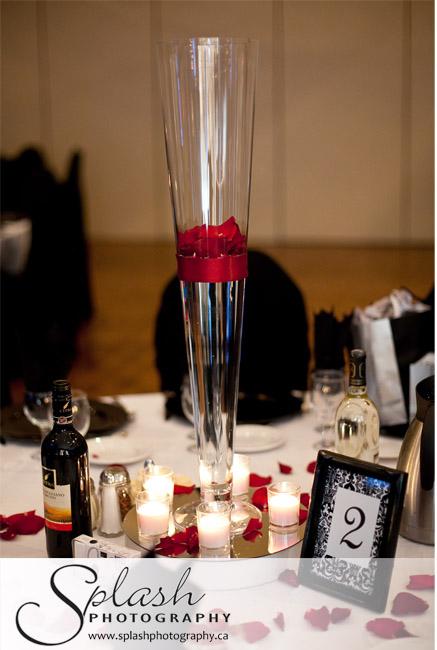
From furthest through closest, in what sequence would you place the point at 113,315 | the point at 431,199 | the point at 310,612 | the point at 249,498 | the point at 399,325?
the point at 431,199
the point at 113,315
the point at 399,325
the point at 249,498
the point at 310,612

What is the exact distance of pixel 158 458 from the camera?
166 cm

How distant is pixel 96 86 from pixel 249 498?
21.4 ft

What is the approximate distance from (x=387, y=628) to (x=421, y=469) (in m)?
0.26

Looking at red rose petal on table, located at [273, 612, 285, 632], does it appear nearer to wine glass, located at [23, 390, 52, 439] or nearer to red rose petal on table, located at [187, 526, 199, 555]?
red rose petal on table, located at [187, 526, 199, 555]

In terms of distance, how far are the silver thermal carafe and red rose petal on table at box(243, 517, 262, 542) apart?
219 mm

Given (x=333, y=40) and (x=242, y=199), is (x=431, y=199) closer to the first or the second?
(x=333, y=40)

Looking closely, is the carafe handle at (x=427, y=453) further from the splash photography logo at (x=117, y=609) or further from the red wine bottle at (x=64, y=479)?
the red wine bottle at (x=64, y=479)

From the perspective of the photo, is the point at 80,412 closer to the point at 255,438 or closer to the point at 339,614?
the point at 255,438

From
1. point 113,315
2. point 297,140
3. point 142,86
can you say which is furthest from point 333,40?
point 113,315

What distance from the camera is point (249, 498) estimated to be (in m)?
1.42

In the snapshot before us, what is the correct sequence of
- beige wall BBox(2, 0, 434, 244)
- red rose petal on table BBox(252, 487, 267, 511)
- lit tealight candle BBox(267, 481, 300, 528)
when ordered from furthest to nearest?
beige wall BBox(2, 0, 434, 244) < red rose petal on table BBox(252, 487, 267, 511) < lit tealight candle BBox(267, 481, 300, 528)

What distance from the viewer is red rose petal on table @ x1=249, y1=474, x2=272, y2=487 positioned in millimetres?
1507

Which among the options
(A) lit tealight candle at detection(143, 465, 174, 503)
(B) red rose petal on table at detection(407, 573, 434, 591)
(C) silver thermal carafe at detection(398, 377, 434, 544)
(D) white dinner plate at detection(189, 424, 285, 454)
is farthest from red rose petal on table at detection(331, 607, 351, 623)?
(D) white dinner plate at detection(189, 424, 285, 454)

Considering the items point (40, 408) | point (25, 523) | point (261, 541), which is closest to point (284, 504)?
point (261, 541)
